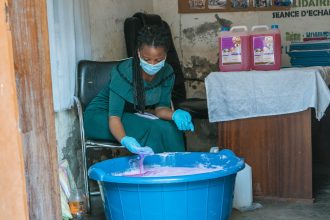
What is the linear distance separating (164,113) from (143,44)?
1.40 ft

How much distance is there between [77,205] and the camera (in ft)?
8.90

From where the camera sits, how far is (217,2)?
459cm

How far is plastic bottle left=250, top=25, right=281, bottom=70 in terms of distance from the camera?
2818mm

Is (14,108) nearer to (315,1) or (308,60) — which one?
(308,60)

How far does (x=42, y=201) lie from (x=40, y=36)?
378 mm

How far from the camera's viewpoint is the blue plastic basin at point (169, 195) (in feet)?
5.90

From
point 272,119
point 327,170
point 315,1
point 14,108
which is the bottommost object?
point 327,170

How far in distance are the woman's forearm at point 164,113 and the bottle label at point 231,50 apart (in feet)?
1.51

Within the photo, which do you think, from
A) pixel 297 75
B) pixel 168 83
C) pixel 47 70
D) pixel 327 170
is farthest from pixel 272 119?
pixel 47 70

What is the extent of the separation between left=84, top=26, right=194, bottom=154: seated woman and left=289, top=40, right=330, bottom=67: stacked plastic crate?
1484 mm

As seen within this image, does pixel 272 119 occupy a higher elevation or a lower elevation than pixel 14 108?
lower

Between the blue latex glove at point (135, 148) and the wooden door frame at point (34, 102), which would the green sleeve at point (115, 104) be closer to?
the blue latex glove at point (135, 148)

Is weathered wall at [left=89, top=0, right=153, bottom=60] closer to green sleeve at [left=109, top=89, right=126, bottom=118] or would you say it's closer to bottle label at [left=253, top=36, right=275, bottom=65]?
green sleeve at [left=109, top=89, right=126, bottom=118]

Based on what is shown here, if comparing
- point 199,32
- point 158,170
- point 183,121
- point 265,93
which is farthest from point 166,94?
point 199,32
